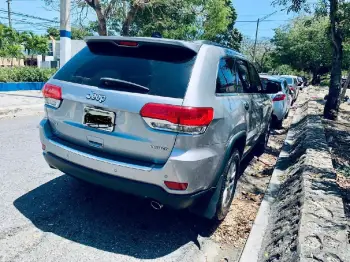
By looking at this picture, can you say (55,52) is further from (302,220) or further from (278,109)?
(302,220)

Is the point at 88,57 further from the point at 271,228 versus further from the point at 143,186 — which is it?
the point at 271,228

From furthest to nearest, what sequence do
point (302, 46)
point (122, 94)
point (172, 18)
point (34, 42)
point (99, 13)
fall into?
point (34, 42), point (302, 46), point (172, 18), point (99, 13), point (122, 94)

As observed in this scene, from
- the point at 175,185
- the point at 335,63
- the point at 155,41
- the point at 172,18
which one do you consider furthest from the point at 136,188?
the point at 172,18

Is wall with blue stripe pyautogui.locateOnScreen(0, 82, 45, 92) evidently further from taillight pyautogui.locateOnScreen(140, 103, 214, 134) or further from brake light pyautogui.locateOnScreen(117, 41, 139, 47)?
taillight pyautogui.locateOnScreen(140, 103, 214, 134)

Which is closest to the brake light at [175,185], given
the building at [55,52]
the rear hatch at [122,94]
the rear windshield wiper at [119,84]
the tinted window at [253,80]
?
the rear hatch at [122,94]

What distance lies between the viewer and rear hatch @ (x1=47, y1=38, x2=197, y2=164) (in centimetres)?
269

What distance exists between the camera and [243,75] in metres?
4.29

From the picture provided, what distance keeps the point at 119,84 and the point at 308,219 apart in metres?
2.24

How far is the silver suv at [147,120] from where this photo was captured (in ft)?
8.68

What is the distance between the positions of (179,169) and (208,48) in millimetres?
1254

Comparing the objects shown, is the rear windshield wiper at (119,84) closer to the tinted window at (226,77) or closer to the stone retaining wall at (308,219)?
the tinted window at (226,77)

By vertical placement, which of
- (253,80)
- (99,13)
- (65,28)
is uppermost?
(99,13)

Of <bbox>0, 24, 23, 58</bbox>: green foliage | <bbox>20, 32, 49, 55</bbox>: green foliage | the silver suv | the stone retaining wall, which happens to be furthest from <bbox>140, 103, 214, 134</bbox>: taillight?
<bbox>20, 32, 49, 55</bbox>: green foliage

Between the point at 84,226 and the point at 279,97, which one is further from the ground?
the point at 279,97
